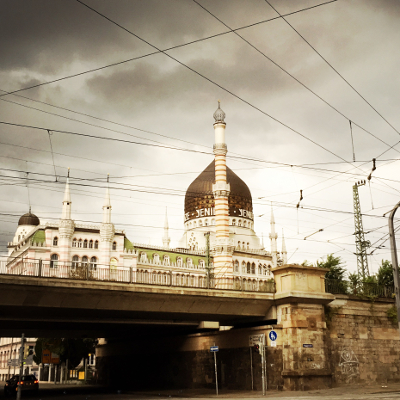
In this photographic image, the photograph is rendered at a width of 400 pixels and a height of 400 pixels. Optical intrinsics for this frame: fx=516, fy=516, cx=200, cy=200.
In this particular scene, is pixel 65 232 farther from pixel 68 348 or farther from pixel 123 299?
pixel 123 299

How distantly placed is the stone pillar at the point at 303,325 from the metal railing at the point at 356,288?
5.47 feet

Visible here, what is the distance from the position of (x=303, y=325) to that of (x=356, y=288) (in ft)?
20.9

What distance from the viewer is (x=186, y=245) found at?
299 feet

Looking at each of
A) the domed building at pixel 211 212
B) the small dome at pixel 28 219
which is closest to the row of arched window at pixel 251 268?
the domed building at pixel 211 212

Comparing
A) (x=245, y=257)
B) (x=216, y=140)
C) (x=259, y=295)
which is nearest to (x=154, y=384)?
(x=259, y=295)

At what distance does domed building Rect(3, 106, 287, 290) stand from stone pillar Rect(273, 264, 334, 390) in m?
1.85

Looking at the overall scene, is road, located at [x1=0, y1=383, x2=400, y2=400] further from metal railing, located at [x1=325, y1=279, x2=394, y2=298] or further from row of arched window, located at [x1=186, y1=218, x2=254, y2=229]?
row of arched window, located at [x1=186, y1=218, x2=254, y2=229]

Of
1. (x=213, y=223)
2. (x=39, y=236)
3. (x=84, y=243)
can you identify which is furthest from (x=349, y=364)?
(x=213, y=223)

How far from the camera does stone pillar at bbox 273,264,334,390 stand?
27859 mm

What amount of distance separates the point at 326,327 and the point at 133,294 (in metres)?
11.8

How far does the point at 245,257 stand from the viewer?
3391 inches

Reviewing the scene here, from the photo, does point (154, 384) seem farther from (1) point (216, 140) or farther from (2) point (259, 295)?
(1) point (216, 140)

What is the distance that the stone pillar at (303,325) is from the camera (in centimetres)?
2786

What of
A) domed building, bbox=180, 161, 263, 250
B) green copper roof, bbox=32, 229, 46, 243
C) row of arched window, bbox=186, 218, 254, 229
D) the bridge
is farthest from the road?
row of arched window, bbox=186, 218, 254, 229
